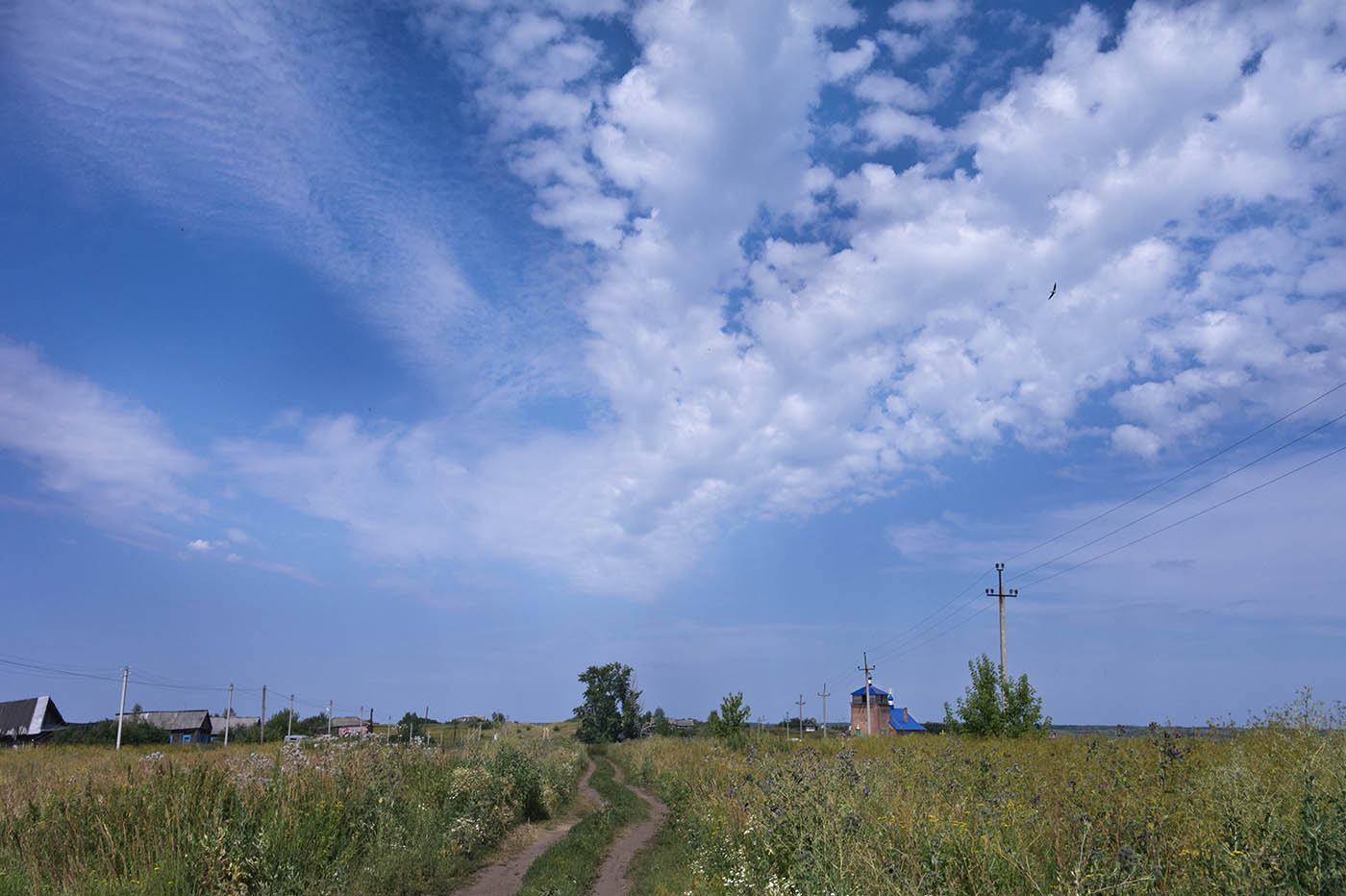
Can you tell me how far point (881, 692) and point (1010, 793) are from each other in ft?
250

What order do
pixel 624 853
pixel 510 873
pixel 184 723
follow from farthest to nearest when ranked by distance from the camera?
1. pixel 184 723
2. pixel 624 853
3. pixel 510 873

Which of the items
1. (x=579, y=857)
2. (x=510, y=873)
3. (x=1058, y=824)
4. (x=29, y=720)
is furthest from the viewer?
(x=29, y=720)

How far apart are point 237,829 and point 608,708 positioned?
3275 inches

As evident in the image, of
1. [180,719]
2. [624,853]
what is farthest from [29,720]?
[624,853]

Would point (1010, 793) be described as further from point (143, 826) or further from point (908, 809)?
point (143, 826)

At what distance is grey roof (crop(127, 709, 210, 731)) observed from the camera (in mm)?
72375

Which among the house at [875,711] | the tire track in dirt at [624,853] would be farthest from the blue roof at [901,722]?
the tire track in dirt at [624,853]

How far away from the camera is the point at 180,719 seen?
73875 mm

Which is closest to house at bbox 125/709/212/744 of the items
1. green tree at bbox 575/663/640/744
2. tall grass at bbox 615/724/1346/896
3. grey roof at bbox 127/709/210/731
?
grey roof at bbox 127/709/210/731

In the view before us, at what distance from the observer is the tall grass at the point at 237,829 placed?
8.36 meters

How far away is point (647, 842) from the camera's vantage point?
17188mm

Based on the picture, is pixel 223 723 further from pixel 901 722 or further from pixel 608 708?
pixel 901 722

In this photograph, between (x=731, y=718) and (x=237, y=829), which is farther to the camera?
(x=731, y=718)

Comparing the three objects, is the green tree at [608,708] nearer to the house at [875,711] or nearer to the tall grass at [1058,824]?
the house at [875,711]
